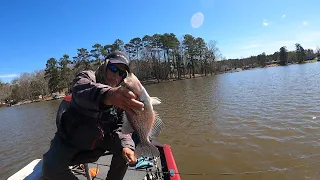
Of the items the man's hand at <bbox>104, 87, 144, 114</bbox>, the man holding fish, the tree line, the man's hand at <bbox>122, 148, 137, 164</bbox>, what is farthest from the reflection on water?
the tree line

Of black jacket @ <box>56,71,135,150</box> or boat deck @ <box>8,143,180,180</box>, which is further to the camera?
boat deck @ <box>8,143,180,180</box>

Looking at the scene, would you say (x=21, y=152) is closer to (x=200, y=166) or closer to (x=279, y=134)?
(x=200, y=166)

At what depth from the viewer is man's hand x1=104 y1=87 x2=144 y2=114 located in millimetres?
1347

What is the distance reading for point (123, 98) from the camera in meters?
1.37

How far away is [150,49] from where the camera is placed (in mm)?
60594

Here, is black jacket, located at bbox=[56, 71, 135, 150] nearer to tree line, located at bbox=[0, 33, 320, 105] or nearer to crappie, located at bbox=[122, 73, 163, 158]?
crappie, located at bbox=[122, 73, 163, 158]

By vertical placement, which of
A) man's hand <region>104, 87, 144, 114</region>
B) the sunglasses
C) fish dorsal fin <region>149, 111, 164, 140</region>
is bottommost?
fish dorsal fin <region>149, 111, 164, 140</region>

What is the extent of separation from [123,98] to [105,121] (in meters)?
0.93

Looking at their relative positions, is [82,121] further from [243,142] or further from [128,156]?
[243,142]

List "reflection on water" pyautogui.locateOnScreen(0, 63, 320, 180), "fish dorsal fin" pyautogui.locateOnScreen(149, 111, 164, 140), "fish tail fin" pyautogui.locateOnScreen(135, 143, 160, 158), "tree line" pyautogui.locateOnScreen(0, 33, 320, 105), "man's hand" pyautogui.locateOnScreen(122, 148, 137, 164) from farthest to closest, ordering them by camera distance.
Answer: "tree line" pyautogui.locateOnScreen(0, 33, 320, 105), "reflection on water" pyautogui.locateOnScreen(0, 63, 320, 180), "man's hand" pyautogui.locateOnScreen(122, 148, 137, 164), "fish tail fin" pyautogui.locateOnScreen(135, 143, 160, 158), "fish dorsal fin" pyautogui.locateOnScreen(149, 111, 164, 140)

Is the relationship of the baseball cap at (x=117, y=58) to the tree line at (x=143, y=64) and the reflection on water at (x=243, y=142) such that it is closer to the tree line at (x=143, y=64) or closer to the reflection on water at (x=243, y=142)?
the reflection on water at (x=243, y=142)

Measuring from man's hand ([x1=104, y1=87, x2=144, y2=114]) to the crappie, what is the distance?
0.12 ft

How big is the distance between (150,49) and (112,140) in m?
59.1

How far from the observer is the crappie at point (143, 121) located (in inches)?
54.9
